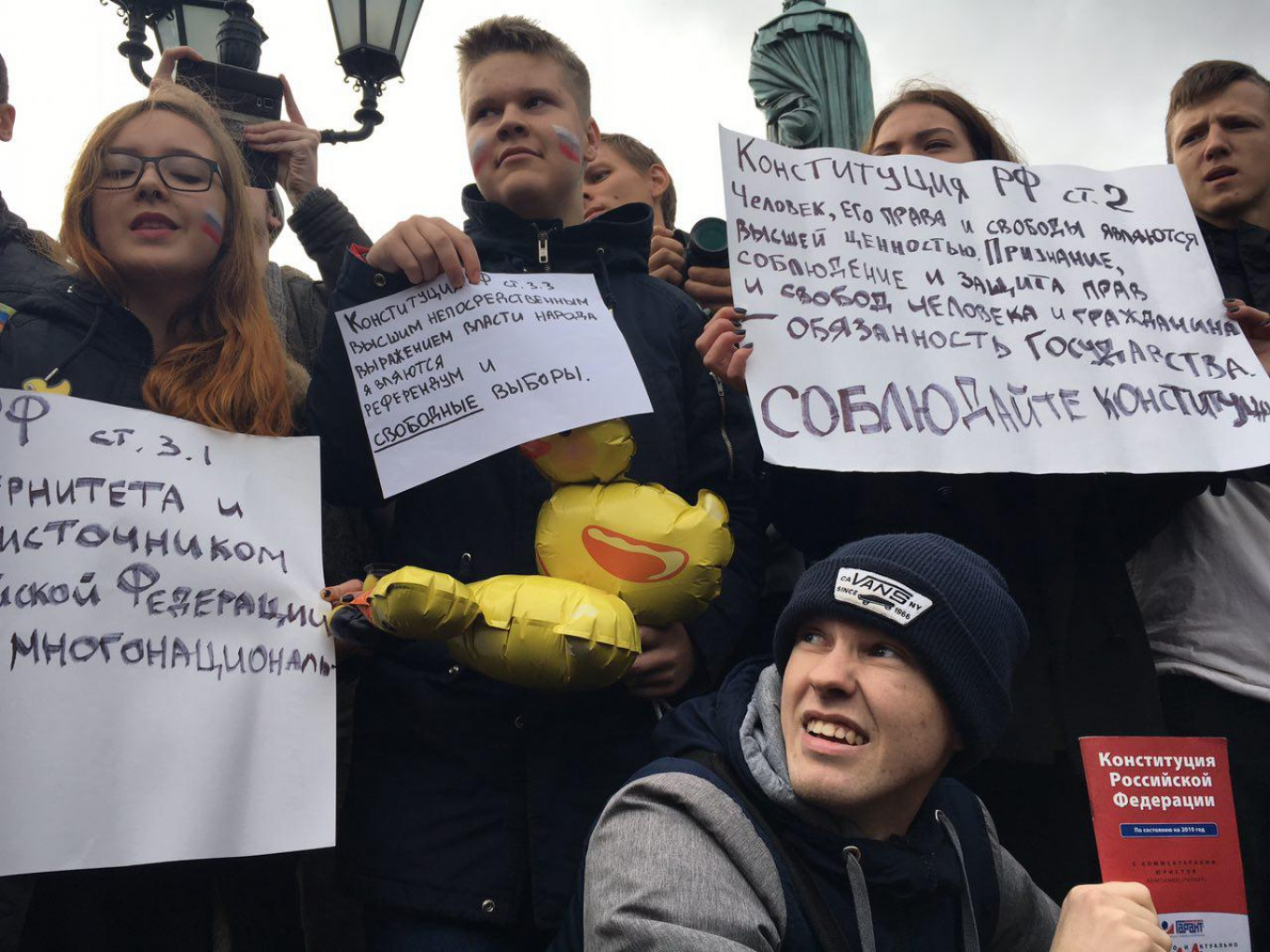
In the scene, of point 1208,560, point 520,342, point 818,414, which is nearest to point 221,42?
point 520,342

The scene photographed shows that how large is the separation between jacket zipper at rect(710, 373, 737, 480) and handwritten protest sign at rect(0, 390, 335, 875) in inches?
33.0

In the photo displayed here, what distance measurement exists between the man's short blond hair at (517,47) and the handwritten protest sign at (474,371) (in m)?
0.66

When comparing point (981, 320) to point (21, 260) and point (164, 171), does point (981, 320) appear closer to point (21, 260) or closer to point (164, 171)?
point (164, 171)

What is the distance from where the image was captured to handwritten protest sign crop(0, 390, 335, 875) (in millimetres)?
1668

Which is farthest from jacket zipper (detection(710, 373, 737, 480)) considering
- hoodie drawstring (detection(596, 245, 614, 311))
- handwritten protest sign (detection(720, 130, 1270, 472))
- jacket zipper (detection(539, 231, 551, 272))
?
jacket zipper (detection(539, 231, 551, 272))

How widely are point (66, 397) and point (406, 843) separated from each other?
934 mm

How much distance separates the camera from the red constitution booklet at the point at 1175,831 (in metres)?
1.62

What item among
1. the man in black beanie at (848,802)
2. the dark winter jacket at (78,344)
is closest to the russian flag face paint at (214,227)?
the dark winter jacket at (78,344)

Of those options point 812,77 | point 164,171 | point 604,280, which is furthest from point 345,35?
point 604,280

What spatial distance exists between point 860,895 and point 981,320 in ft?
4.61

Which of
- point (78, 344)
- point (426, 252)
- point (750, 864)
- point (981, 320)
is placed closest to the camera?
point (750, 864)

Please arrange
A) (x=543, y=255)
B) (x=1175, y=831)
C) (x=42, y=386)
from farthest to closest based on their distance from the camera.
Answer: (x=543, y=255), (x=42, y=386), (x=1175, y=831)

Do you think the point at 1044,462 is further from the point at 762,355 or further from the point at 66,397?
the point at 66,397

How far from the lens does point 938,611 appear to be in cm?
168
